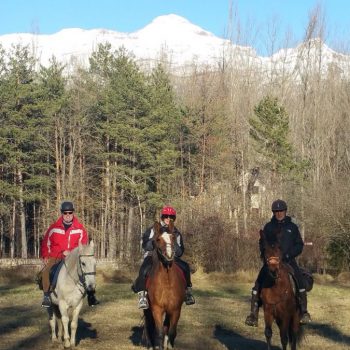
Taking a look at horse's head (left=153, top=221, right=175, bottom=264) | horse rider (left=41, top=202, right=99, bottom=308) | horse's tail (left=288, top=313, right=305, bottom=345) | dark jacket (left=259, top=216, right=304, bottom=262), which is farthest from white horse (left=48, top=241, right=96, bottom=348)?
horse's tail (left=288, top=313, right=305, bottom=345)

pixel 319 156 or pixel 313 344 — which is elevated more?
pixel 319 156

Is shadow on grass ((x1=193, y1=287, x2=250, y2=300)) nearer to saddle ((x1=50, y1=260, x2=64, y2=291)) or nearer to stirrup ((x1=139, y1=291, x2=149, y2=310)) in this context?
saddle ((x1=50, y1=260, x2=64, y2=291))

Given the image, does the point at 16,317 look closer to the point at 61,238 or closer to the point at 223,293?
the point at 61,238

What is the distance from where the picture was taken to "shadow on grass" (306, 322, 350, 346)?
13.5 m

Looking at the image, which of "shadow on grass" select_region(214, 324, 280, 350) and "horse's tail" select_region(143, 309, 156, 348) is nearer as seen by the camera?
"horse's tail" select_region(143, 309, 156, 348)

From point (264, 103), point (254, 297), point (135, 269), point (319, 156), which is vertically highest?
point (264, 103)

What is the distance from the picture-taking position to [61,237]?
11.6 m

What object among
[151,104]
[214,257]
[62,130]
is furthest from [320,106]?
[214,257]

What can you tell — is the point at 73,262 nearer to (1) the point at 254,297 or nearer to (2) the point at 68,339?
(2) the point at 68,339

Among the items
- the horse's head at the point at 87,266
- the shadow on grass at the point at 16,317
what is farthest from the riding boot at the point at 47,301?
the shadow on grass at the point at 16,317

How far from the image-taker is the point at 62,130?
49.4 m

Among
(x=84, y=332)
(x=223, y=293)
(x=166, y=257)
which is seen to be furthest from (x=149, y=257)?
(x=223, y=293)

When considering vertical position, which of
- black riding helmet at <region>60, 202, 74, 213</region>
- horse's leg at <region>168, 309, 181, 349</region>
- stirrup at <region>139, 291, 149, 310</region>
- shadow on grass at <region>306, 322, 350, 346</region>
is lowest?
shadow on grass at <region>306, 322, 350, 346</region>

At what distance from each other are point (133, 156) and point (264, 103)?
10418 millimetres
